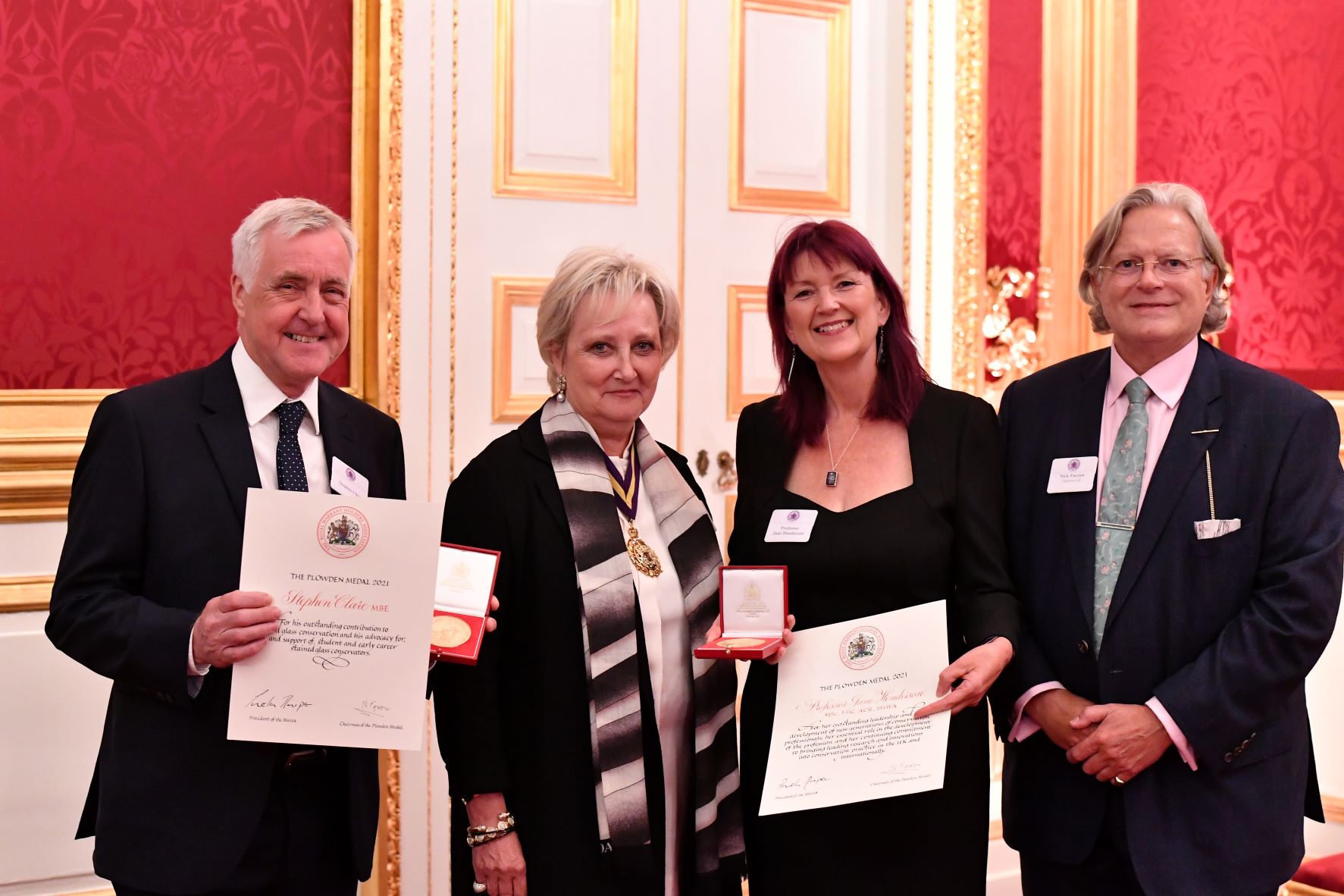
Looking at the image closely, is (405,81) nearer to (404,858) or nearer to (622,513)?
(622,513)

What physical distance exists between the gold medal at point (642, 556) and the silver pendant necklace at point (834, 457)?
0.37 meters

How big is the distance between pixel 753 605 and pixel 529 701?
0.42 meters

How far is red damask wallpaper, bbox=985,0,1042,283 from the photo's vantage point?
14.0 ft

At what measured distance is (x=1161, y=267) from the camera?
225 centimetres

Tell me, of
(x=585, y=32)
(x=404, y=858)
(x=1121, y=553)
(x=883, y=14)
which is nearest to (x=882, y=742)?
(x=1121, y=553)

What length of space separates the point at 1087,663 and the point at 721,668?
0.66 meters

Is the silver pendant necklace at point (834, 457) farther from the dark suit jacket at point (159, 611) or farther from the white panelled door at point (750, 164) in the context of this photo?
the white panelled door at point (750, 164)

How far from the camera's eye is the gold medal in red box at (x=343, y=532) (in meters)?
1.87

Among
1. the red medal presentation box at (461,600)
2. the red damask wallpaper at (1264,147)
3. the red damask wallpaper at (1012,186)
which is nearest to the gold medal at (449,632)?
the red medal presentation box at (461,600)

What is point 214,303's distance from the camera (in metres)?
3.32

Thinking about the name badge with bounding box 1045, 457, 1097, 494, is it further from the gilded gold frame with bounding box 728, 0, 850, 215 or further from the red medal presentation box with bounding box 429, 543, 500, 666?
the gilded gold frame with bounding box 728, 0, 850, 215

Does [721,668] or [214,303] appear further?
[214,303]
